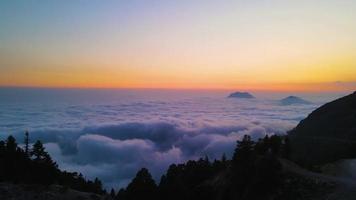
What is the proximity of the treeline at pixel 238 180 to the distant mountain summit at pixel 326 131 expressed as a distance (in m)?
35.0

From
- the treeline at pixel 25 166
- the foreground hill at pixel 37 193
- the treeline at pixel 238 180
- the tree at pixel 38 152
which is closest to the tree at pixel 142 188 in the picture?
the treeline at pixel 238 180

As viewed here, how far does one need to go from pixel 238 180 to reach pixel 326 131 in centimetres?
8049

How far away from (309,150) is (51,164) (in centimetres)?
5805

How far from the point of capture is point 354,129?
3553 inches

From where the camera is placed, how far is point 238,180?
28578 mm

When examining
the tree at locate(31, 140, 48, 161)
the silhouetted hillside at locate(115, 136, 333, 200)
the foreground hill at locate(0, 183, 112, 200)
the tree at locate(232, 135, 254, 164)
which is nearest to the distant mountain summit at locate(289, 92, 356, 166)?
the silhouetted hillside at locate(115, 136, 333, 200)

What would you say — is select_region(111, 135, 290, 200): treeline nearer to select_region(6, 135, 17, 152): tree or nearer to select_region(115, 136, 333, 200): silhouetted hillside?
select_region(115, 136, 333, 200): silhouetted hillside

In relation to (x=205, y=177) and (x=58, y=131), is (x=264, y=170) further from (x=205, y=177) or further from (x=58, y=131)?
(x=58, y=131)

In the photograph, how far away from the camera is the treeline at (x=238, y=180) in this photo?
25.3 metres

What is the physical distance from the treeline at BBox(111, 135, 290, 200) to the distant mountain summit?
35.0 m

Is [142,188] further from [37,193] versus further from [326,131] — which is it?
[326,131]

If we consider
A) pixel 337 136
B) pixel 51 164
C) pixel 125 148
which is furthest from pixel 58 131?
pixel 51 164

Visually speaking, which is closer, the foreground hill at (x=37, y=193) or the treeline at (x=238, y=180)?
the treeline at (x=238, y=180)

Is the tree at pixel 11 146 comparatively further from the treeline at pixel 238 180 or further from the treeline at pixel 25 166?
the treeline at pixel 238 180
